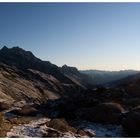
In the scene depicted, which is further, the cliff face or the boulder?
the cliff face

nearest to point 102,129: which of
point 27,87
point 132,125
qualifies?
point 132,125

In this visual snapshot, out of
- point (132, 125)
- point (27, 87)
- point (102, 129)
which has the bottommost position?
point (132, 125)

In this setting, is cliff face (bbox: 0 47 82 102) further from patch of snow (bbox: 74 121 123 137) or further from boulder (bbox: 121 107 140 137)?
boulder (bbox: 121 107 140 137)

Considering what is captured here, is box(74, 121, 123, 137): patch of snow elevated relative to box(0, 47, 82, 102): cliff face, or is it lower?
lower

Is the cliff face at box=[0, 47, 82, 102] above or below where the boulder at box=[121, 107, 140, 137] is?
above

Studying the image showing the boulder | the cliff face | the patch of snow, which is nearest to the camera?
the boulder

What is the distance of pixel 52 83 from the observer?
544 ft

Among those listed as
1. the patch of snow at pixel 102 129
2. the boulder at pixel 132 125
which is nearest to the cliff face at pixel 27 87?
the patch of snow at pixel 102 129

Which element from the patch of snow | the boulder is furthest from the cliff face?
the boulder

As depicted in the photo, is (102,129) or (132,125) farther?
(102,129)

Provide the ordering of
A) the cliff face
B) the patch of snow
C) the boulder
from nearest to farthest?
the boulder < the patch of snow < the cliff face

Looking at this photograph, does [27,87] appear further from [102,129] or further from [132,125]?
[132,125]

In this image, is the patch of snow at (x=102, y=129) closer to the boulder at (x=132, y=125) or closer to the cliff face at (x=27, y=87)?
the boulder at (x=132, y=125)

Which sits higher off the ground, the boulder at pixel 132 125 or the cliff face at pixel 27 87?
the cliff face at pixel 27 87
